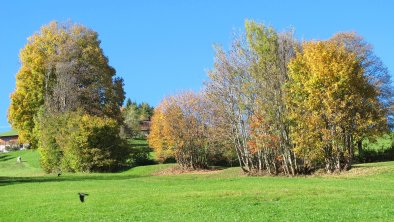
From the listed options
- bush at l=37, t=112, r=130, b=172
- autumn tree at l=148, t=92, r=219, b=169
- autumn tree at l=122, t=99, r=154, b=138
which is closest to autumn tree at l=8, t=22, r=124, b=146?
bush at l=37, t=112, r=130, b=172

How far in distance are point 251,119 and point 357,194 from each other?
673 inches

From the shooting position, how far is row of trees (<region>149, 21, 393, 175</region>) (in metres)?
32.1

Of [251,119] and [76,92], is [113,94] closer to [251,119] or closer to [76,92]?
[76,92]

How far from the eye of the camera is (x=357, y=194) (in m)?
18.6

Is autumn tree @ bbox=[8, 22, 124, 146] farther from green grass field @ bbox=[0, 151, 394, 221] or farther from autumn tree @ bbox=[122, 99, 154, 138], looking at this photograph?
green grass field @ bbox=[0, 151, 394, 221]

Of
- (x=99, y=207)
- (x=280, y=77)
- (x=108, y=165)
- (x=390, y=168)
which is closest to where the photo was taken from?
(x=99, y=207)

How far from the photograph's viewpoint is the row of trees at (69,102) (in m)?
48.4

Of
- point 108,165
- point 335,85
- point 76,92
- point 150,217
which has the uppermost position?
point 76,92

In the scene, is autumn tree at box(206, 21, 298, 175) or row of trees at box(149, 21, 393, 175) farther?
autumn tree at box(206, 21, 298, 175)

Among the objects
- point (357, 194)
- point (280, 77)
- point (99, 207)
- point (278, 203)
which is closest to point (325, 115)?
point (280, 77)

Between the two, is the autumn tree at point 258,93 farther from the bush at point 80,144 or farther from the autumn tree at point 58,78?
the autumn tree at point 58,78

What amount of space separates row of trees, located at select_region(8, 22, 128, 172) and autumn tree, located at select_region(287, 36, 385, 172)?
72.2ft

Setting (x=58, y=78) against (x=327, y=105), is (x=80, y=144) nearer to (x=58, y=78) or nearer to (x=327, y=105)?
(x=58, y=78)

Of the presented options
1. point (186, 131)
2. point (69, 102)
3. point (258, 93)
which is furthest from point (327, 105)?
point (69, 102)
